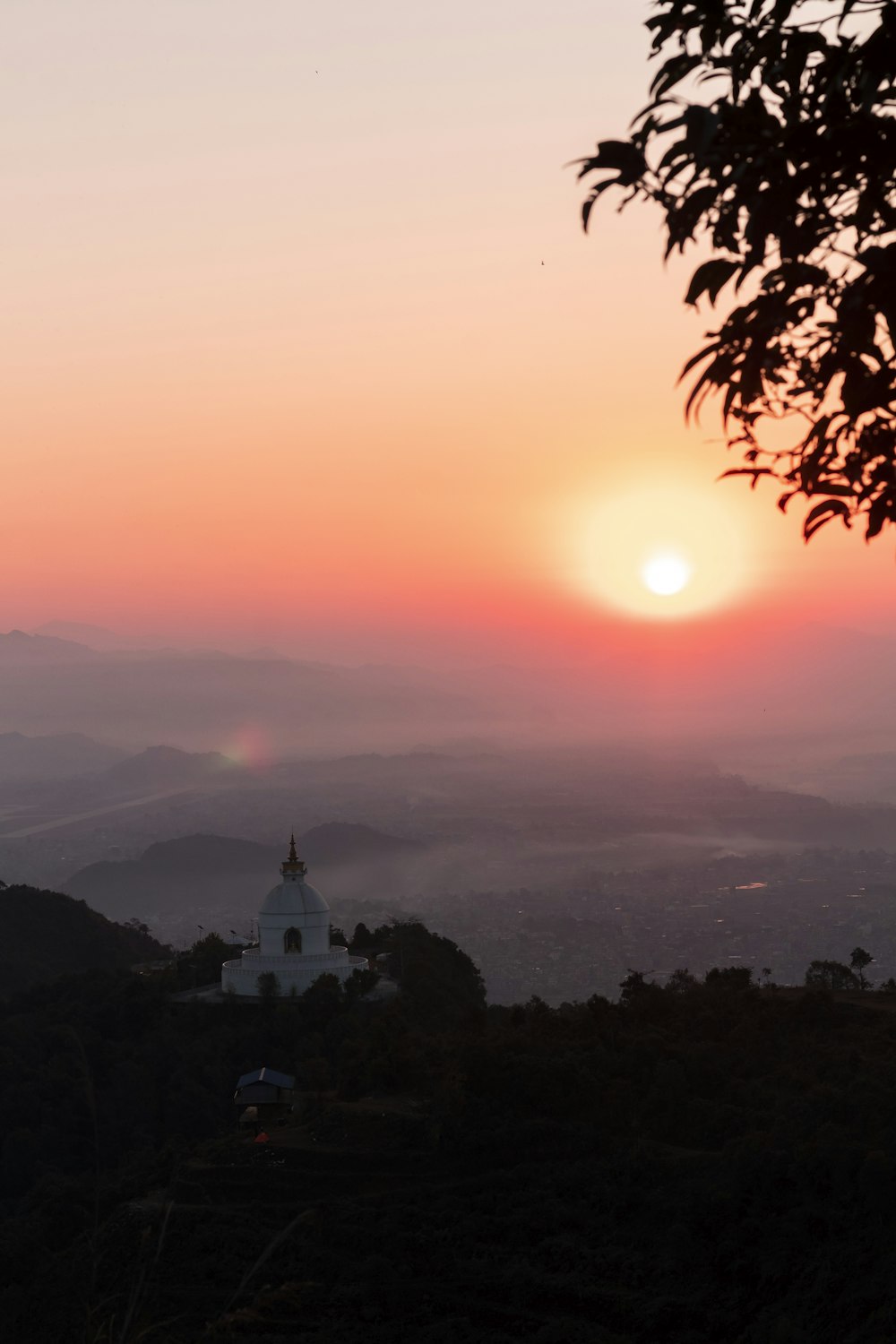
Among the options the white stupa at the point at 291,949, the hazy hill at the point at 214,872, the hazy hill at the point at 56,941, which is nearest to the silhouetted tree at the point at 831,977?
the white stupa at the point at 291,949

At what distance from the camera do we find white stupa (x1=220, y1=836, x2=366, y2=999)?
3788 centimetres

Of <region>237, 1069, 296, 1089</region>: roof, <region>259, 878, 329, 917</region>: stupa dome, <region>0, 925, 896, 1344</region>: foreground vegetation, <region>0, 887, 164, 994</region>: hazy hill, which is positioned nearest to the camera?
<region>0, 925, 896, 1344</region>: foreground vegetation

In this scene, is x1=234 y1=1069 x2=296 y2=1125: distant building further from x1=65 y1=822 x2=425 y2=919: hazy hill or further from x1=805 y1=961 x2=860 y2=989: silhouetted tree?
x1=65 y1=822 x2=425 y2=919: hazy hill

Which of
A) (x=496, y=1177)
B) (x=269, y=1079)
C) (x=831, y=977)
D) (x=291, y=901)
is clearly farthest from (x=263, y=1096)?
(x=831, y=977)

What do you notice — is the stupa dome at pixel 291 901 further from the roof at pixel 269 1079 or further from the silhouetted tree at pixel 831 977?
the silhouetted tree at pixel 831 977

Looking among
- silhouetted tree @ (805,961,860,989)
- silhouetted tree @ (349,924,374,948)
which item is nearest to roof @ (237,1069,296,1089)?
silhouetted tree @ (805,961,860,989)

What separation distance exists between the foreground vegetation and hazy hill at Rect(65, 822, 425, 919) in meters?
84.1

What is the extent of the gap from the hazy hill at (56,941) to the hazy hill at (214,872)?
56.6 meters

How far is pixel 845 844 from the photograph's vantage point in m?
172

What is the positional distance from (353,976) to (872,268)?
112 feet

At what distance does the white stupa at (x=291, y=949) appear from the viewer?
37.9 metres

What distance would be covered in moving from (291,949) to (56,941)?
70.2 feet

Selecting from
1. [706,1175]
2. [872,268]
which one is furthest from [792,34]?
[706,1175]

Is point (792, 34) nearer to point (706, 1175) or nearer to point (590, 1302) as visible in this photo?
point (590, 1302)
